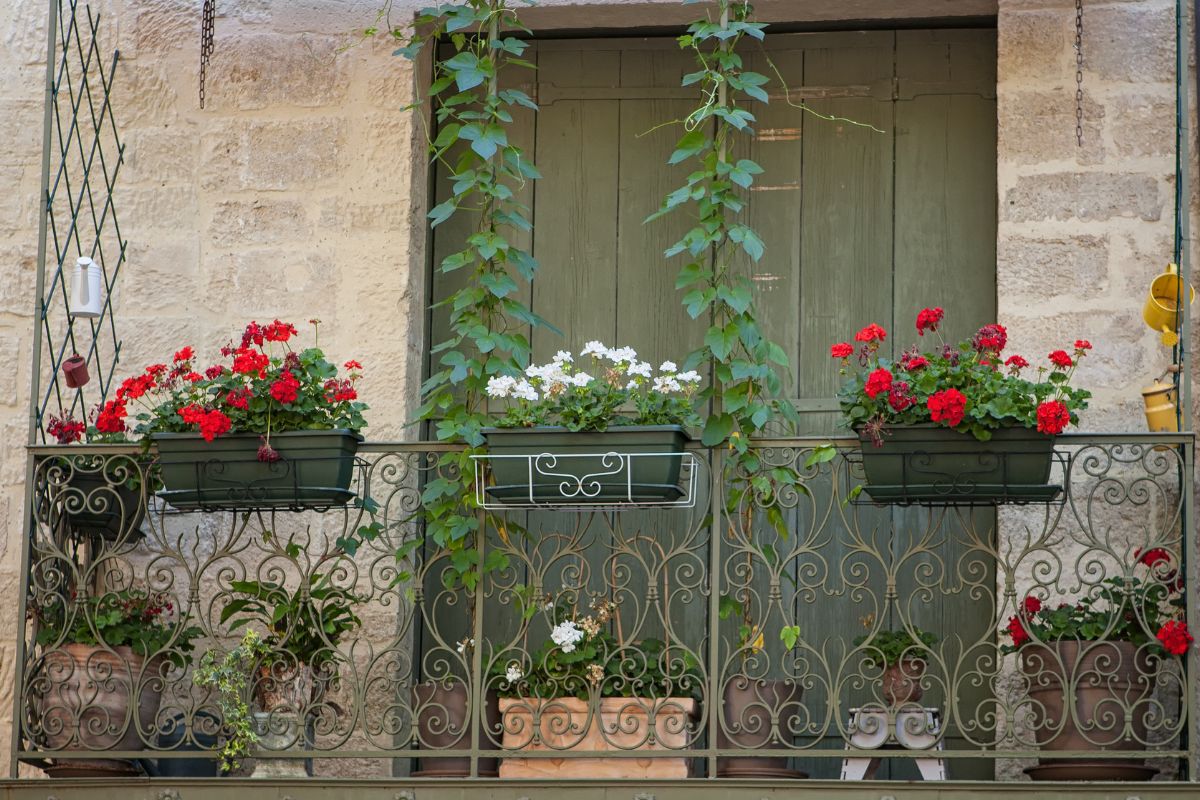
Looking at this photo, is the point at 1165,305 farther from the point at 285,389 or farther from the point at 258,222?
the point at 258,222

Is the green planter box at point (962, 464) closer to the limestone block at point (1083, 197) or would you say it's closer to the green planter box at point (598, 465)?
the green planter box at point (598, 465)

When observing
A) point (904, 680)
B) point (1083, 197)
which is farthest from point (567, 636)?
point (1083, 197)

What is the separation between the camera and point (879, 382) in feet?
16.8

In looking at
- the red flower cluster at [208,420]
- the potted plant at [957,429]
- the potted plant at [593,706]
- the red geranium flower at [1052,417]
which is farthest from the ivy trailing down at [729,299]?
the red flower cluster at [208,420]

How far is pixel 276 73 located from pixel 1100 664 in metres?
3.28

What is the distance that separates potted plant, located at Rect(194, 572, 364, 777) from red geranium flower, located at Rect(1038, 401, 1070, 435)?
1.98 m

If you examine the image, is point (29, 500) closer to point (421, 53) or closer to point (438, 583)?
point (438, 583)

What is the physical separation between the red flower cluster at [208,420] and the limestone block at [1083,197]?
249 cm

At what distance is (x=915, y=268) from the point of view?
6.27 m

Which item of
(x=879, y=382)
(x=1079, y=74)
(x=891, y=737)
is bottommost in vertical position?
(x=891, y=737)

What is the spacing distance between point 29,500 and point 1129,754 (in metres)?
3.12

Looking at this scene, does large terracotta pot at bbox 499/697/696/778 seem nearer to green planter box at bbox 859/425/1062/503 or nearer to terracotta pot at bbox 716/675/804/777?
terracotta pot at bbox 716/675/804/777

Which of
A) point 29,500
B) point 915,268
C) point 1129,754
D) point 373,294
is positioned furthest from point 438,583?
point 1129,754

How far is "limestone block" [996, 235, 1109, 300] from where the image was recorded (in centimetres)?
591
